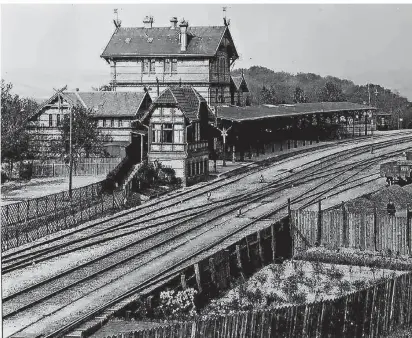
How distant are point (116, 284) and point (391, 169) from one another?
21.7m

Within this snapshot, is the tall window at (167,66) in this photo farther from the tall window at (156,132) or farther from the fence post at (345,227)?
the fence post at (345,227)

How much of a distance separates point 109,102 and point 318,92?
169ft

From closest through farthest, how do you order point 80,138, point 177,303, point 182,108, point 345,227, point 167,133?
point 177,303 → point 345,227 → point 182,108 → point 167,133 → point 80,138

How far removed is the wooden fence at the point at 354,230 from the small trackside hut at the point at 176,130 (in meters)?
15.7

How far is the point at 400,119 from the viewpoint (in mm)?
86812

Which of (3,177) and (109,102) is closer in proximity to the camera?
(3,177)

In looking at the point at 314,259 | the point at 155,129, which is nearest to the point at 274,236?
the point at 314,259

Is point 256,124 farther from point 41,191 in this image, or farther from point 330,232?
point 330,232

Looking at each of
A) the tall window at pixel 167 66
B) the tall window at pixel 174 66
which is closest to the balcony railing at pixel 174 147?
the tall window at pixel 174 66

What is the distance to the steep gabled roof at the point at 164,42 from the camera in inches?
2574

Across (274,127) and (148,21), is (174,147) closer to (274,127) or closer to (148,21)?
(148,21)

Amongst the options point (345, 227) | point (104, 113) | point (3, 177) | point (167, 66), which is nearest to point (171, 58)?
point (167, 66)

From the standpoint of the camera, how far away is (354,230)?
2530cm

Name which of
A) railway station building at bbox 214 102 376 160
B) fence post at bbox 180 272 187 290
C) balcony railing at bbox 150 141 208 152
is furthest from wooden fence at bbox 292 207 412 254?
railway station building at bbox 214 102 376 160
